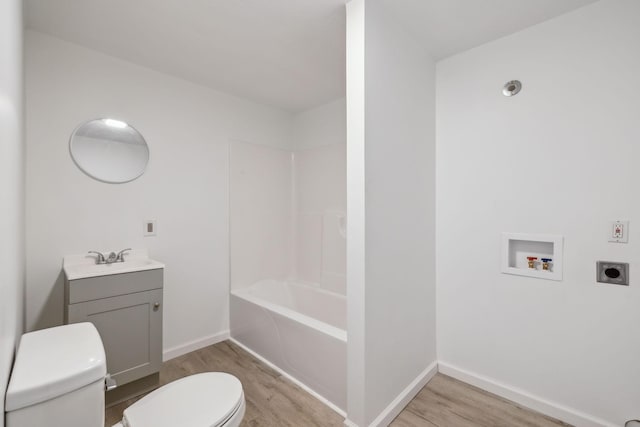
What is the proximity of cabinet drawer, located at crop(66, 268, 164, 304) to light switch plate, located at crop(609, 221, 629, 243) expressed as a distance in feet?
9.16

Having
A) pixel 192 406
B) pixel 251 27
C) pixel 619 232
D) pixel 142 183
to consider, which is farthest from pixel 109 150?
pixel 619 232

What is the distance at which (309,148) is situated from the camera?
3.28m

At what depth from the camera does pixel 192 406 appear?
3.95ft

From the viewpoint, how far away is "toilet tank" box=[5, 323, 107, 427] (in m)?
0.87

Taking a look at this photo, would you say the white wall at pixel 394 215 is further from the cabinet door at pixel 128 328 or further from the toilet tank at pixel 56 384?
the cabinet door at pixel 128 328

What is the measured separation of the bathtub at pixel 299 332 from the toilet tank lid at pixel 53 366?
1.17 meters

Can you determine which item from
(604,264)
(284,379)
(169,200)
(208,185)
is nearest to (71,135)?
(169,200)

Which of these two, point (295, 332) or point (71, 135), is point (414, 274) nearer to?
point (295, 332)

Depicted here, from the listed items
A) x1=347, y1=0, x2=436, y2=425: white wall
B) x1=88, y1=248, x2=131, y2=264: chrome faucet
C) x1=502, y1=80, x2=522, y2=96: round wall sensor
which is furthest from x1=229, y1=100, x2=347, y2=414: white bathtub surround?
x1=502, y1=80, x2=522, y2=96: round wall sensor

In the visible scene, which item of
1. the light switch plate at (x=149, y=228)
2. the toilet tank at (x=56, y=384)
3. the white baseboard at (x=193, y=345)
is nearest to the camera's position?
the toilet tank at (x=56, y=384)

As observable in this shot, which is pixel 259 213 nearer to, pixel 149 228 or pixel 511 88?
pixel 149 228

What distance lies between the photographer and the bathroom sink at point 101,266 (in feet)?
5.74

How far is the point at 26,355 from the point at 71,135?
5.13ft

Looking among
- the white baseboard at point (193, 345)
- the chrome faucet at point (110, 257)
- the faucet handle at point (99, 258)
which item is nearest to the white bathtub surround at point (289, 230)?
the white baseboard at point (193, 345)
